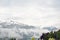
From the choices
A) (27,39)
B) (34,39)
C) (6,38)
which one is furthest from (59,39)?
(6,38)

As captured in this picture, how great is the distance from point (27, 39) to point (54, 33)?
0.75 meters

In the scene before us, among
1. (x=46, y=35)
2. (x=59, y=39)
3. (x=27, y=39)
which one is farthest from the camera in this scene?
(x=27, y=39)

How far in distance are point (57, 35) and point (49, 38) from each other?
0.49 feet

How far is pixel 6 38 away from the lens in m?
4.65

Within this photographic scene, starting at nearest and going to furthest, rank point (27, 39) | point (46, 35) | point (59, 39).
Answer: point (59, 39), point (46, 35), point (27, 39)

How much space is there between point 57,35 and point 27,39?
87cm

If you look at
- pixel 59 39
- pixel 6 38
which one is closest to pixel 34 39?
pixel 59 39

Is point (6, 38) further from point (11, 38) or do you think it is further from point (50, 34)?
point (50, 34)

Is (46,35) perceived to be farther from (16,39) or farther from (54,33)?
(16,39)

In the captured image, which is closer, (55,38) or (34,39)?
(55,38)

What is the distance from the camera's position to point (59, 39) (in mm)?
3695

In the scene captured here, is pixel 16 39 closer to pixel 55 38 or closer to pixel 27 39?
pixel 27 39

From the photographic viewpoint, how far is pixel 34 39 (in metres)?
4.05

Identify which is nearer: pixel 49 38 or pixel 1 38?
pixel 49 38
